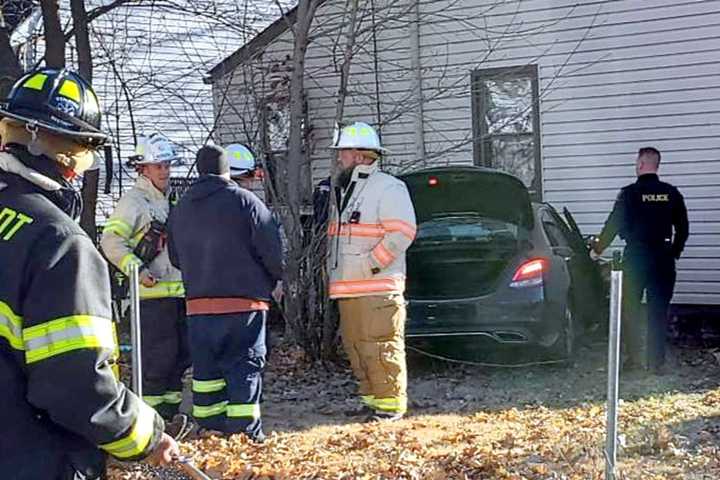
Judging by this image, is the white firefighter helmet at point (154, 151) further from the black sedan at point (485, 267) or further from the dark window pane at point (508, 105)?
the dark window pane at point (508, 105)

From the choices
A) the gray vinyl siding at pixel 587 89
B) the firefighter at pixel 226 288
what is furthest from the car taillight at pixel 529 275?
the firefighter at pixel 226 288

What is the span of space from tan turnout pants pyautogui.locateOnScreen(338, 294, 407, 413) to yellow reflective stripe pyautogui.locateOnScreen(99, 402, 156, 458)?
14.0 ft

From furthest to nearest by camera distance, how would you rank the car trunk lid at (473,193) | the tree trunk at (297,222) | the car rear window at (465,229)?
the tree trunk at (297,222)
the car trunk lid at (473,193)
the car rear window at (465,229)

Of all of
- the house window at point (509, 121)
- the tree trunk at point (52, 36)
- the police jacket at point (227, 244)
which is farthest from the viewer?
the house window at point (509, 121)

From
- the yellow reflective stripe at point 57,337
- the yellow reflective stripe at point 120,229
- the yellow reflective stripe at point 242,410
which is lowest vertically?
the yellow reflective stripe at point 242,410

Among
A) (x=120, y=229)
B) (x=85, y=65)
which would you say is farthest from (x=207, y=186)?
(x=85, y=65)

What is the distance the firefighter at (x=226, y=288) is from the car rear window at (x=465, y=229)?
254 cm

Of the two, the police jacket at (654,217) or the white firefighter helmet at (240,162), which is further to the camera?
the police jacket at (654,217)

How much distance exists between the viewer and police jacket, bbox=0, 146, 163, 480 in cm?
286

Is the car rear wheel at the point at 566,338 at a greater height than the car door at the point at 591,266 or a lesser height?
lesser

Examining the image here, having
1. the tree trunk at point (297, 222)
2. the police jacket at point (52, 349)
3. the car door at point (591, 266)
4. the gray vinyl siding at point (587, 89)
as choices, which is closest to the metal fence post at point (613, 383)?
the police jacket at point (52, 349)

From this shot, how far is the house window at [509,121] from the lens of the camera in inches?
489

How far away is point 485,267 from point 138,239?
3053 mm

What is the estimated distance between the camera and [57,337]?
9.34 feet
